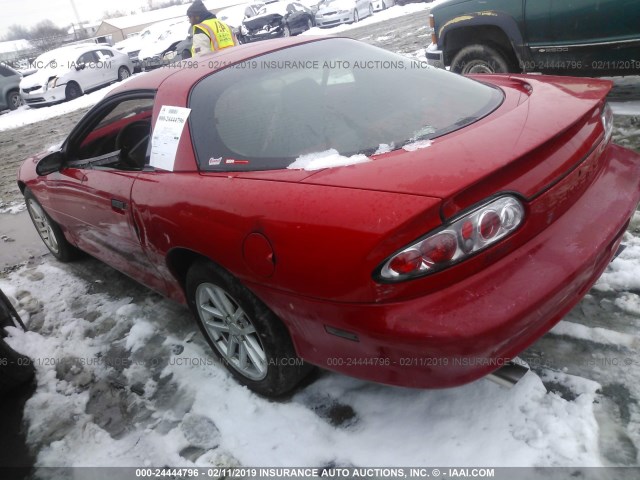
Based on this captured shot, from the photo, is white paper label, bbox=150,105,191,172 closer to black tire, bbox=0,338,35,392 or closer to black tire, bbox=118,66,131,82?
black tire, bbox=0,338,35,392

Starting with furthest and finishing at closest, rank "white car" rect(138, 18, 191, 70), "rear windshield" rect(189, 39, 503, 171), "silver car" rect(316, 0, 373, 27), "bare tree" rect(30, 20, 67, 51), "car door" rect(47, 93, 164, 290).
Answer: "bare tree" rect(30, 20, 67, 51) → "silver car" rect(316, 0, 373, 27) → "white car" rect(138, 18, 191, 70) → "car door" rect(47, 93, 164, 290) → "rear windshield" rect(189, 39, 503, 171)

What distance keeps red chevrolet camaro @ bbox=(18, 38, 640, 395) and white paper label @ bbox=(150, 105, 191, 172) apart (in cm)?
1

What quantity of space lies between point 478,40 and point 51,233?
4.66 metres

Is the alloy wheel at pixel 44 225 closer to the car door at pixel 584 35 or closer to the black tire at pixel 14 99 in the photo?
the car door at pixel 584 35

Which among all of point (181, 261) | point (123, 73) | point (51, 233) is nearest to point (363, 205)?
point (181, 261)

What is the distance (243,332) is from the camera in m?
2.30

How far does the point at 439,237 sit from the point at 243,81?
54.4 inches

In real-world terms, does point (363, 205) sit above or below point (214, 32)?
below

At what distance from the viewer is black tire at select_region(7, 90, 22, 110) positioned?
15.4m

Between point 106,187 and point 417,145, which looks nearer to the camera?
point 417,145

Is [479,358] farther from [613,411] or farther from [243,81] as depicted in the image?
[243,81]

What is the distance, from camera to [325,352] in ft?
6.26

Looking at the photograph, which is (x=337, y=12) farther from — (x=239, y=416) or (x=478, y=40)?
(x=239, y=416)

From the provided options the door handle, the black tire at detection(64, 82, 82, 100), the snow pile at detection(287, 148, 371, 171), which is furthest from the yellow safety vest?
the black tire at detection(64, 82, 82, 100)
